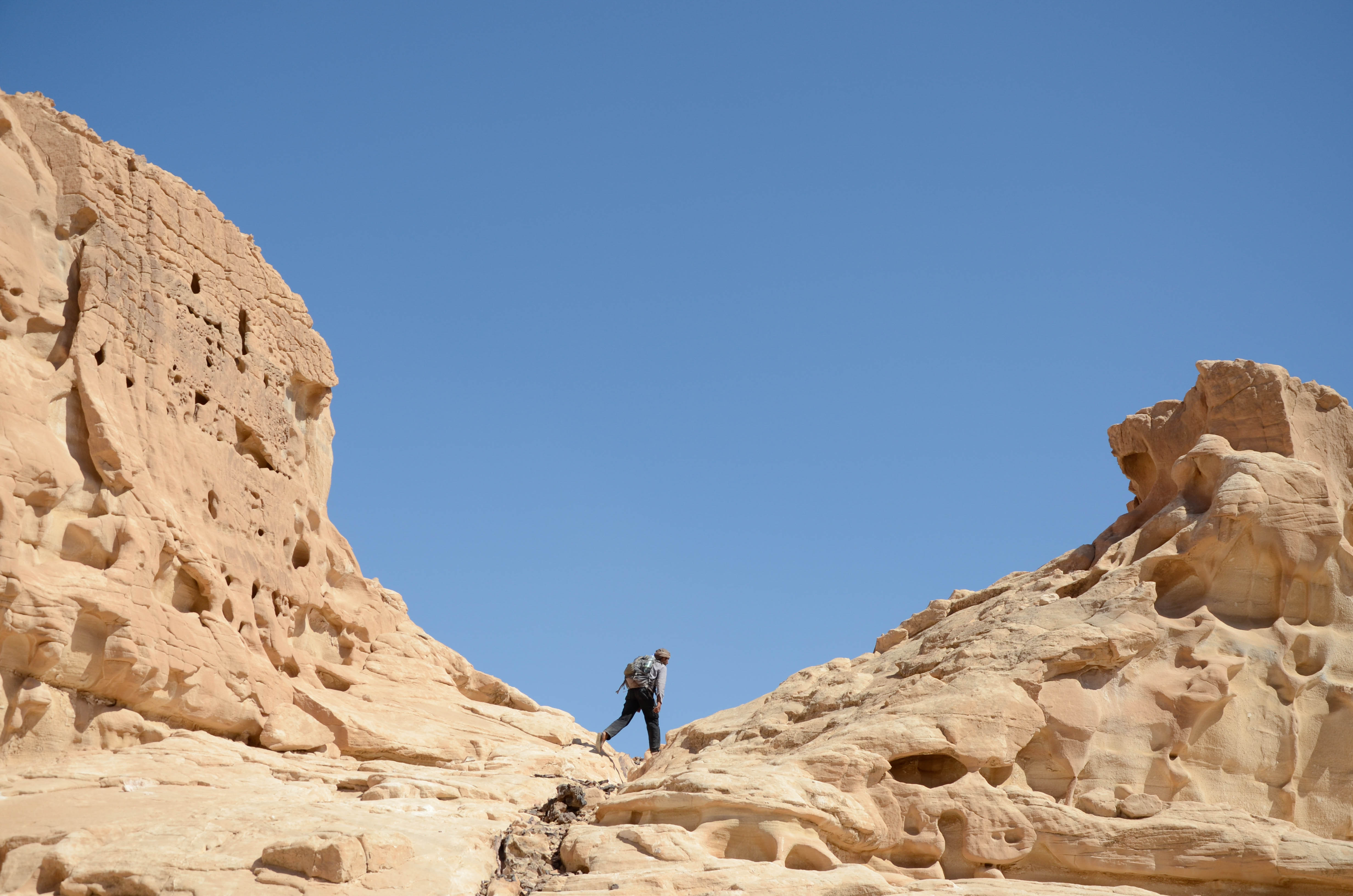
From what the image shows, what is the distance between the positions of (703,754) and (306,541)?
789cm

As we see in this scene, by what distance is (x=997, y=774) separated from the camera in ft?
42.2

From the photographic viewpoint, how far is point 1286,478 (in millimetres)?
14203

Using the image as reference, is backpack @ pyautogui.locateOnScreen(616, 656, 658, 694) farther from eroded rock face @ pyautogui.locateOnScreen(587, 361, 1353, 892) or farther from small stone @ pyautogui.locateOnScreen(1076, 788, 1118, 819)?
small stone @ pyautogui.locateOnScreen(1076, 788, 1118, 819)

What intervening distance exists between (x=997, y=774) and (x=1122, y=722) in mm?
1512

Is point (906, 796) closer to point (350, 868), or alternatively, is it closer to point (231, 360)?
point (350, 868)

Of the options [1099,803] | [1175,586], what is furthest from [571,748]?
[1175,586]

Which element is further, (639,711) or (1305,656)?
(639,711)

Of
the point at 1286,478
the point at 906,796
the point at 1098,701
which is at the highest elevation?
the point at 1286,478

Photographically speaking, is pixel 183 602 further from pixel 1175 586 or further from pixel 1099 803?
pixel 1175 586

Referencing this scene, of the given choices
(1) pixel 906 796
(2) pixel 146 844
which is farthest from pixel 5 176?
(1) pixel 906 796

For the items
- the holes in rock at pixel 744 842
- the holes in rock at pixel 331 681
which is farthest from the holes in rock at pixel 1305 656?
the holes in rock at pixel 331 681

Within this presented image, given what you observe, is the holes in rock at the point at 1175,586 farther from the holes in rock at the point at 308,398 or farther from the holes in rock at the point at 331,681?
the holes in rock at the point at 308,398

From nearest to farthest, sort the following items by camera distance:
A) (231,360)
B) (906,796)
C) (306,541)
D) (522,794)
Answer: (906,796)
(522,794)
(231,360)
(306,541)

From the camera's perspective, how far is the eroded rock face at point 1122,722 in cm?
1193
